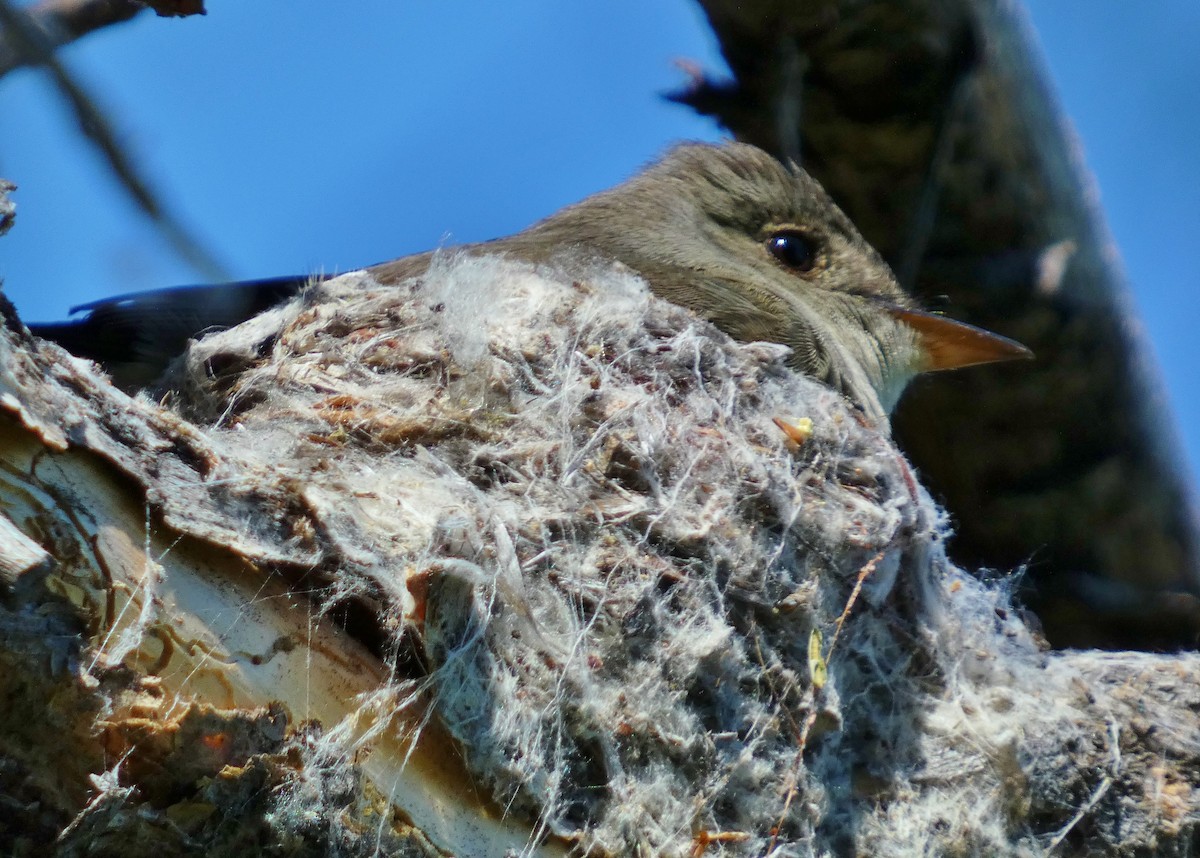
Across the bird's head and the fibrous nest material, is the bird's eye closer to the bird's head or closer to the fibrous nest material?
the bird's head

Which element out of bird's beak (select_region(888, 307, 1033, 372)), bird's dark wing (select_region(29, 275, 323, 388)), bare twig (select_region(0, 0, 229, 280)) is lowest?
bird's beak (select_region(888, 307, 1033, 372))

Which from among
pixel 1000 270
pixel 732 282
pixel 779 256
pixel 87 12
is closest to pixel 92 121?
pixel 87 12

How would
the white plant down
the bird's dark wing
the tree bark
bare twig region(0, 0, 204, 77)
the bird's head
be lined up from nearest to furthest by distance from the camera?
the white plant down, bare twig region(0, 0, 204, 77), the bird's dark wing, the bird's head, the tree bark

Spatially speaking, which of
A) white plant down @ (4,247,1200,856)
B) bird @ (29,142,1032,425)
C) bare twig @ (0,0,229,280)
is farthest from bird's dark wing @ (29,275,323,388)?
bare twig @ (0,0,229,280)

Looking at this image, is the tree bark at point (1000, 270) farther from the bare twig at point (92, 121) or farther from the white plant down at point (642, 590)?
the bare twig at point (92, 121)

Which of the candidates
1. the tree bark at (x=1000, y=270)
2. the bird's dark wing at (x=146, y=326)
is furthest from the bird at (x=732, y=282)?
the tree bark at (x=1000, y=270)

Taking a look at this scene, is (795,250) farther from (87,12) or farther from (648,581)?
(87,12)

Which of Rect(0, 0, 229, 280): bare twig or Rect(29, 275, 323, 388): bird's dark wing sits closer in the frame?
Rect(0, 0, 229, 280): bare twig
